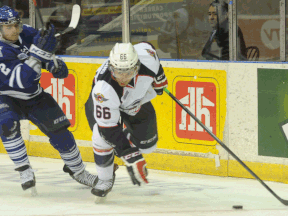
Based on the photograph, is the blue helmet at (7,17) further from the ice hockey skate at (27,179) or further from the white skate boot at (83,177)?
the white skate boot at (83,177)

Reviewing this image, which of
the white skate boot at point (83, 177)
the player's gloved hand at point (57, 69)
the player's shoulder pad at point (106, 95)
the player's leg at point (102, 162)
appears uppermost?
the player's gloved hand at point (57, 69)

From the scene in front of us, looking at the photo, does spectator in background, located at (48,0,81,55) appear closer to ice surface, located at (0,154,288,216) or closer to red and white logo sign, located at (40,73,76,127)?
red and white logo sign, located at (40,73,76,127)

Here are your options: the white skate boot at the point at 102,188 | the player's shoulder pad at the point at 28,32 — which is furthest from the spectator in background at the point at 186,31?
the white skate boot at the point at 102,188

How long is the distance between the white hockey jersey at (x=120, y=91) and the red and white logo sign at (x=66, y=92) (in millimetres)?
1786

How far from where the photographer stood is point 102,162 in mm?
4043

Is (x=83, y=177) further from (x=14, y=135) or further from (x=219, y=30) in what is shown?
(x=219, y=30)

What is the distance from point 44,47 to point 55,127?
2.12 feet

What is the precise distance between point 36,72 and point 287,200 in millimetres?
2019

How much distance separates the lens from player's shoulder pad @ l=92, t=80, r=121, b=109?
3.58 m

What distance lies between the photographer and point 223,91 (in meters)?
4.89

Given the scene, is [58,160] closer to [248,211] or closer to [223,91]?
[223,91]

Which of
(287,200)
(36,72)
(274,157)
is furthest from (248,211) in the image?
(36,72)

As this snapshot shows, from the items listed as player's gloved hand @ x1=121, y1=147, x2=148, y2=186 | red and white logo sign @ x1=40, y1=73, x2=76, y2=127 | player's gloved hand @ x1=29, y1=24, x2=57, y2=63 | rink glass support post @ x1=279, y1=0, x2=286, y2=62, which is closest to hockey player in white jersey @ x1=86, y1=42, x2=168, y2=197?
player's gloved hand @ x1=121, y1=147, x2=148, y2=186

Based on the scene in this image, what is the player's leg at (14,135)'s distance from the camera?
13.5 feet
